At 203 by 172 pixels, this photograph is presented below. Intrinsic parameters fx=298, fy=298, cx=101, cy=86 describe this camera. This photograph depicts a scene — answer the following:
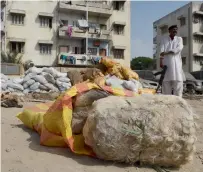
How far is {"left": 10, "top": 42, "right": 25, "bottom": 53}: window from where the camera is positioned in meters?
23.1

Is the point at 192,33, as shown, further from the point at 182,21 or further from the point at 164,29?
the point at 164,29

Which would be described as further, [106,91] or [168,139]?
[106,91]

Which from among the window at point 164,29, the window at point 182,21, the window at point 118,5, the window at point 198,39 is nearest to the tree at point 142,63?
the window at point 164,29

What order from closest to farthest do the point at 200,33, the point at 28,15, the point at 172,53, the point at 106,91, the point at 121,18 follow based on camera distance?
the point at 106,91 → the point at 172,53 → the point at 28,15 → the point at 121,18 → the point at 200,33

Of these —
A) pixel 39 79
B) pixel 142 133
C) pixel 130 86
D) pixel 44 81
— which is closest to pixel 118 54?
pixel 44 81

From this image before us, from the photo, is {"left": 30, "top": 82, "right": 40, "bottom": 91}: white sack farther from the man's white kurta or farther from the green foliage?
the green foliage

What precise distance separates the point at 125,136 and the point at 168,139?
300mm

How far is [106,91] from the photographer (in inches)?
101

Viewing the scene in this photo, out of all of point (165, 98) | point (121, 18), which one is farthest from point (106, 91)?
point (121, 18)

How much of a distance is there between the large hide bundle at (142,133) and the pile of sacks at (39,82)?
7272mm

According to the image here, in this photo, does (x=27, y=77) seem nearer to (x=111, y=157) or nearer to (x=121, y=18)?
(x=111, y=157)

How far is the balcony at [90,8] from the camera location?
24.5 meters

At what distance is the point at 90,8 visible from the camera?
998 inches

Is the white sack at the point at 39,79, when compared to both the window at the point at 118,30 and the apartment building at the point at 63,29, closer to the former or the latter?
the apartment building at the point at 63,29
